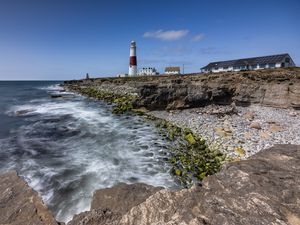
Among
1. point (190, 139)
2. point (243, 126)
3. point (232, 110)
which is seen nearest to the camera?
point (190, 139)

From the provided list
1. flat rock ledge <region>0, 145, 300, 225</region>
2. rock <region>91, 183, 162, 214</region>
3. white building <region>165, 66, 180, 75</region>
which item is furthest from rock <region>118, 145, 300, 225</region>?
white building <region>165, 66, 180, 75</region>

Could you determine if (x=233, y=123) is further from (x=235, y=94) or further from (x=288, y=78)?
(x=288, y=78)

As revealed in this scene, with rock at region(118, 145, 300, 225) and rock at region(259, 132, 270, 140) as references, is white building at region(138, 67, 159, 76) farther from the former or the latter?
rock at region(118, 145, 300, 225)

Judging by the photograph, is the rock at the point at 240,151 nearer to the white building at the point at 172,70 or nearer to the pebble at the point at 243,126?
the pebble at the point at 243,126

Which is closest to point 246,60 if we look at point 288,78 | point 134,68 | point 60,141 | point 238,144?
point 134,68

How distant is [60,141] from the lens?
12188 mm

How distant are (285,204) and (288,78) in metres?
20.9

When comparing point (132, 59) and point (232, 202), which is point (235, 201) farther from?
point (132, 59)

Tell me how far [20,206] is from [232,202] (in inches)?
153

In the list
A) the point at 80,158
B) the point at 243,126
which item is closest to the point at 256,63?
the point at 243,126

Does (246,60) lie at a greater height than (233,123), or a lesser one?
greater

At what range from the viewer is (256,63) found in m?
55.8

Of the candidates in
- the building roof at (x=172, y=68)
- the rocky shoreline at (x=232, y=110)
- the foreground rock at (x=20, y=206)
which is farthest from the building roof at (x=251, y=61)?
the foreground rock at (x=20, y=206)

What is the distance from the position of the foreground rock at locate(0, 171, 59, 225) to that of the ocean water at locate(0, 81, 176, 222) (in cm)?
216
